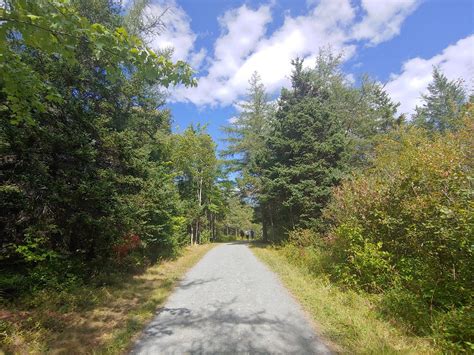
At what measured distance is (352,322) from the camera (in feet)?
16.1

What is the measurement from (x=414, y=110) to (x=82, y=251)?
134 ft

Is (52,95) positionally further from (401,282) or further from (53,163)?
(401,282)

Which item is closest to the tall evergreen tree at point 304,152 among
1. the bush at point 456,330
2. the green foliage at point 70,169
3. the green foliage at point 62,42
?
the green foliage at point 70,169

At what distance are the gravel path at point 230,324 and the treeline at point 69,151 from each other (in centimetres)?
282

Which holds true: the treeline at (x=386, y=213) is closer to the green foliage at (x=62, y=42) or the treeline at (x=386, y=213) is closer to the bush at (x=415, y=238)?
the bush at (x=415, y=238)

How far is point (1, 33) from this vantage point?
97.9 inches

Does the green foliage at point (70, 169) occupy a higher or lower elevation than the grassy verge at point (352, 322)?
higher

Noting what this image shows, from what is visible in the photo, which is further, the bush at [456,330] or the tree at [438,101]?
the tree at [438,101]

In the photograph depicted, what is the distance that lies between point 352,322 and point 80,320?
5.22 metres

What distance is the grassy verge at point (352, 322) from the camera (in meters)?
4.03

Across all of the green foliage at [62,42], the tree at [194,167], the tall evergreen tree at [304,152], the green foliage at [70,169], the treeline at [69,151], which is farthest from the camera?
the tree at [194,167]

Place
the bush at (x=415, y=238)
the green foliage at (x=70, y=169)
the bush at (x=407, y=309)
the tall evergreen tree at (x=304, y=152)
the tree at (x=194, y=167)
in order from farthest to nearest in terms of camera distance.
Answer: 1. the tree at (x=194, y=167)
2. the tall evergreen tree at (x=304, y=152)
3. the bush at (x=407, y=309)
4. the bush at (x=415, y=238)
5. the green foliage at (x=70, y=169)

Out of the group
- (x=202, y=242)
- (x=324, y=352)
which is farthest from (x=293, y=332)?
(x=202, y=242)

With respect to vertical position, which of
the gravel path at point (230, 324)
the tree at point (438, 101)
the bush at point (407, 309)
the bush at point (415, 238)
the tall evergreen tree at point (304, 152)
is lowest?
the gravel path at point (230, 324)
